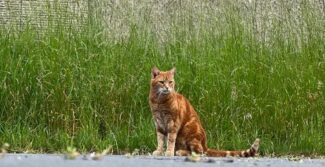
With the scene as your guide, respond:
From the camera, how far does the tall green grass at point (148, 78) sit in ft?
22.4

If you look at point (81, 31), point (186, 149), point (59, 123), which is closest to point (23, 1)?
point (81, 31)

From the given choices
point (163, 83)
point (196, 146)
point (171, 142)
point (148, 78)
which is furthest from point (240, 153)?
point (148, 78)

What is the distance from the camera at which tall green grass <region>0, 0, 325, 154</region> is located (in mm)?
6832

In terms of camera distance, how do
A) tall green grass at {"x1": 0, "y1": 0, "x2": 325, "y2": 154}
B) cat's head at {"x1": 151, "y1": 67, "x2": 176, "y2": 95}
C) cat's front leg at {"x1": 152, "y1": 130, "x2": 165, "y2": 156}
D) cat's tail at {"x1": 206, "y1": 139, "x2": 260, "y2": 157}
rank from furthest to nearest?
tall green grass at {"x1": 0, "y1": 0, "x2": 325, "y2": 154} → cat's head at {"x1": 151, "y1": 67, "x2": 176, "y2": 95} → cat's front leg at {"x1": 152, "y1": 130, "x2": 165, "y2": 156} → cat's tail at {"x1": 206, "y1": 139, "x2": 260, "y2": 157}

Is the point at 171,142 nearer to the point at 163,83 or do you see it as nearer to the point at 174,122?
the point at 174,122

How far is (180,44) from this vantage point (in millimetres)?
7520

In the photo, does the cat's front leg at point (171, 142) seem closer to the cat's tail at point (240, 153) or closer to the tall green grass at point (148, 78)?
the cat's tail at point (240, 153)

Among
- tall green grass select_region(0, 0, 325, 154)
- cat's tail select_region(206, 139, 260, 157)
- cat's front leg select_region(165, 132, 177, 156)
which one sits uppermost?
tall green grass select_region(0, 0, 325, 154)

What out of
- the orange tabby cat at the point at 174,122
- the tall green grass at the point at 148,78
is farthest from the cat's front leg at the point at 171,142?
the tall green grass at the point at 148,78

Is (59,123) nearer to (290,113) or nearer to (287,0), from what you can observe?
(290,113)

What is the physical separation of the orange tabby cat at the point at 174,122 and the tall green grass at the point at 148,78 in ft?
1.08

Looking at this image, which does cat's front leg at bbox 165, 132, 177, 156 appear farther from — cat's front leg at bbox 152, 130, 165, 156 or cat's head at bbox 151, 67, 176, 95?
cat's head at bbox 151, 67, 176, 95

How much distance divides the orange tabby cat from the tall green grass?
330 millimetres

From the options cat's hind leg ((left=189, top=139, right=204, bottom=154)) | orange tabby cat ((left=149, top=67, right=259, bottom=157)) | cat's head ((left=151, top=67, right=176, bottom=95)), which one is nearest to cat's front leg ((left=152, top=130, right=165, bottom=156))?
orange tabby cat ((left=149, top=67, right=259, bottom=157))
